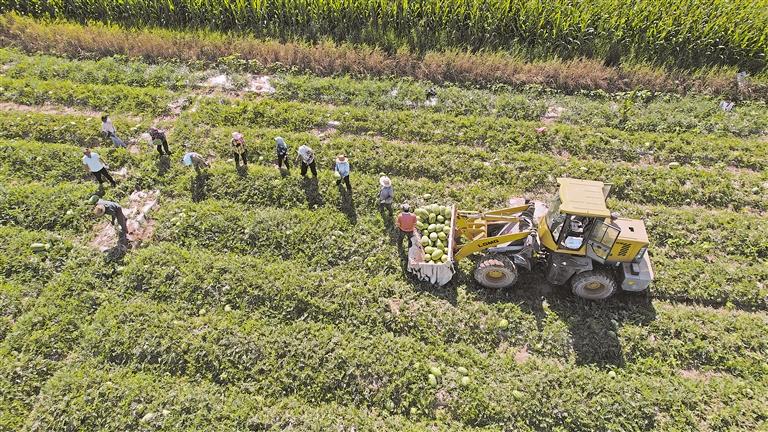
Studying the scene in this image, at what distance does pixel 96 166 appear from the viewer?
1166 centimetres

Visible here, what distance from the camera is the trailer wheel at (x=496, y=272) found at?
9.49 metres

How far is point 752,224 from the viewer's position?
36.0ft

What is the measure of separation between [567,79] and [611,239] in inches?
315

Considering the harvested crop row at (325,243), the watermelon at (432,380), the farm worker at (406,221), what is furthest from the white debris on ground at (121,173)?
the watermelon at (432,380)

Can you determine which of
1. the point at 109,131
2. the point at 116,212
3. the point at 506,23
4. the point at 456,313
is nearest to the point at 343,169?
the point at 456,313

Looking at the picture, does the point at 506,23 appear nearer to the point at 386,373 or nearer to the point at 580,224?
the point at 580,224

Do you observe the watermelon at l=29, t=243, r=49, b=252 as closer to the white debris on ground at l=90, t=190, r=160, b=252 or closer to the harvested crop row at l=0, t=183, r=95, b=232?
the harvested crop row at l=0, t=183, r=95, b=232

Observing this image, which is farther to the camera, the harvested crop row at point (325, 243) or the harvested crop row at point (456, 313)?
the harvested crop row at point (325, 243)

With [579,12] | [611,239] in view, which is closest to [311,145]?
[611,239]

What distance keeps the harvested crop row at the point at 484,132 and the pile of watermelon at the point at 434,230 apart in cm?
331

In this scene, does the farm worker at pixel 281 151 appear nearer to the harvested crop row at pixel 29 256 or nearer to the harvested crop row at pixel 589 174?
the harvested crop row at pixel 589 174

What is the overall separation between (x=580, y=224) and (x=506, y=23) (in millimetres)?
10205

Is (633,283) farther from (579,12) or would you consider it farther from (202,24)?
(202,24)

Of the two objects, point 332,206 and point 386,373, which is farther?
point 332,206
